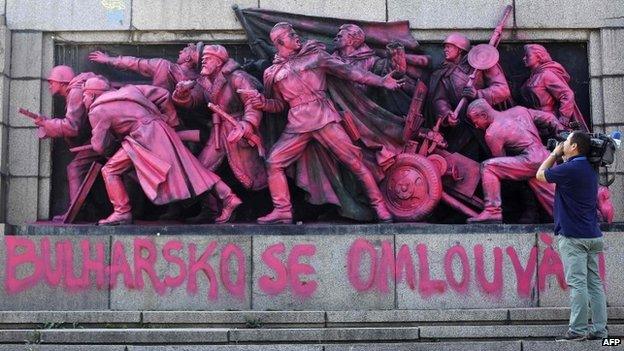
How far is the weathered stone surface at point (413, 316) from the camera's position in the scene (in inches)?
525

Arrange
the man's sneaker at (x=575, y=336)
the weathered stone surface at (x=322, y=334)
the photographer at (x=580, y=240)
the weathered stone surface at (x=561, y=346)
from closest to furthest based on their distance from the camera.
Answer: the photographer at (x=580, y=240), the man's sneaker at (x=575, y=336), the weathered stone surface at (x=561, y=346), the weathered stone surface at (x=322, y=334)

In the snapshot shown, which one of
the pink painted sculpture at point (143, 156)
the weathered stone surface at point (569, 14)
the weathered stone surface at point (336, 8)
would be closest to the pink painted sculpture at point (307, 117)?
the pink painted sculpture at point (143, 156)

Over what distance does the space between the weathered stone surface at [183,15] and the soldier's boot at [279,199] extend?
2487 mm

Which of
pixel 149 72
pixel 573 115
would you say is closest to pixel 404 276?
pixel 573 115

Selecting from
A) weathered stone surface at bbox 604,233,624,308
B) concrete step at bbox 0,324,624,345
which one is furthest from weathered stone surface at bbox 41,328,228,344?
weathered stone surface at bbox 604,233,624,308

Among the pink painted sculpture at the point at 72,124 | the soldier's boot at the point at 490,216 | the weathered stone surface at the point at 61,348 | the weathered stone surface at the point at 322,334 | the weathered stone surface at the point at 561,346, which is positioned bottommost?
the weathered stone surface at the point at 61,348

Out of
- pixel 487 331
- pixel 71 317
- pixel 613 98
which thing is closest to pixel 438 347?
pixel 487 331

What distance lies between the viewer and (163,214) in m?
14.9

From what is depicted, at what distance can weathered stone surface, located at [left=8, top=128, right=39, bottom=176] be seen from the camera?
15000mm

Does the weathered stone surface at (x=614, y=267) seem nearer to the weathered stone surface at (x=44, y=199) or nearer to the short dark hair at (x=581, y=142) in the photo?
the short dark hair at (x=581, y=142)

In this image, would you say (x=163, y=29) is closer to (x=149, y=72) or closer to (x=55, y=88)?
(x=149, y=72)

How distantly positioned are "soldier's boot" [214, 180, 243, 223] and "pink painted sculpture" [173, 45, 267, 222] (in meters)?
0.24

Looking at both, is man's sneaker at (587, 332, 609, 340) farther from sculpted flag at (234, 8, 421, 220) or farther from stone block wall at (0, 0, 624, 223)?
stone block wall at (0, 0, 624, 223)

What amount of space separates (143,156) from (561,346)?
581cm
